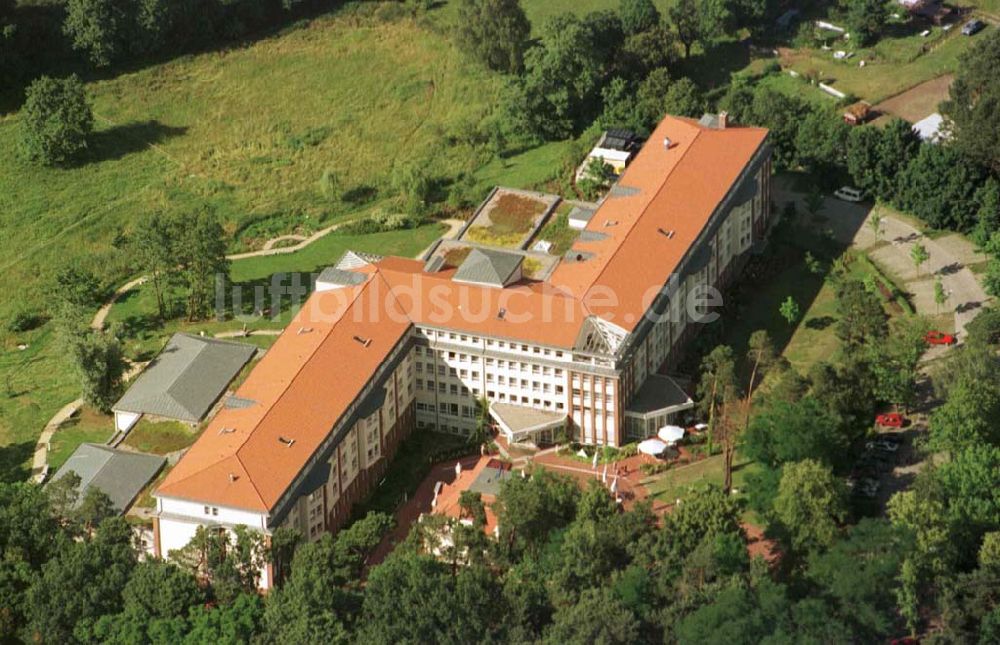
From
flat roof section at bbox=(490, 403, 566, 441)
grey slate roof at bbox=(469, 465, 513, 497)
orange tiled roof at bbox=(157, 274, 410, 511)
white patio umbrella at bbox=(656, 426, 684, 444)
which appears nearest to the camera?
orange tiled roof at bbox=(157, 274, 410, 511)

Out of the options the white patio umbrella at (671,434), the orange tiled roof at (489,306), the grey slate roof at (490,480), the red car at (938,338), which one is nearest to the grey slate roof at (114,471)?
the grey slate roof at (490,480)

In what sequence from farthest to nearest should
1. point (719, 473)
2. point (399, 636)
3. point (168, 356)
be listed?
point (168, 356)
point (719, 473)
point (399, 636)

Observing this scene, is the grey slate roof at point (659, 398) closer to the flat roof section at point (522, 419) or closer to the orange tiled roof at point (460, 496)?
the flat roof section at point (522, 419)

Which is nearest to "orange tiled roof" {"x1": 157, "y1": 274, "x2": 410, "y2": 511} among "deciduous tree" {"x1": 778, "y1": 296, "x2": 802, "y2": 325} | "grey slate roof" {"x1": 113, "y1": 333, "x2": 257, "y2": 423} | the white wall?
"grey slate roof" {"x1": 113, "y1": 333, "x2": 257, "y2": 423}

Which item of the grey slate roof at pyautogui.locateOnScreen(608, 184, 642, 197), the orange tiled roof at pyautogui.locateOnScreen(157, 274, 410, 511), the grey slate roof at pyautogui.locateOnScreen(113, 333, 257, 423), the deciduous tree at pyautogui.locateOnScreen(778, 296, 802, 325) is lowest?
the deciduous tree at pyautogui.locateOnScreen(778, 296, 802, 325)

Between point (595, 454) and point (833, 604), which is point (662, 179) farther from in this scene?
point (833, 604)

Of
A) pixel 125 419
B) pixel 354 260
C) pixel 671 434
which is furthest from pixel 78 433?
pixel 671 434

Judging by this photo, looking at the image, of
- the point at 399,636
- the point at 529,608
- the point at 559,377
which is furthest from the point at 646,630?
the point at 559,377

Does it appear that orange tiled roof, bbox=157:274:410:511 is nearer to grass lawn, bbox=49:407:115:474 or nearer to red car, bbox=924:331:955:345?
grass lawn, bbox=49:407:115:474
